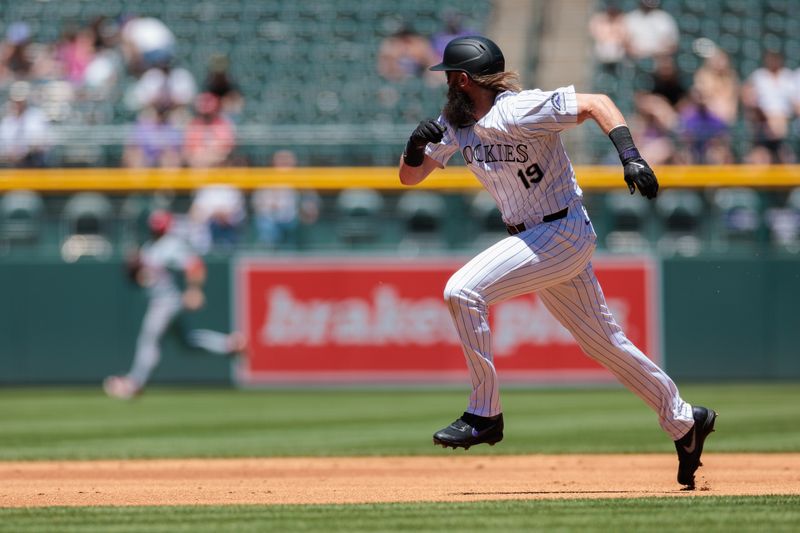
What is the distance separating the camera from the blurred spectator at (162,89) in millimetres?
14516

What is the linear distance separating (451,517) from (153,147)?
9.32m

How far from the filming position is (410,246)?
530 inches

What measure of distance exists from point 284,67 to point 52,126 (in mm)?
2845

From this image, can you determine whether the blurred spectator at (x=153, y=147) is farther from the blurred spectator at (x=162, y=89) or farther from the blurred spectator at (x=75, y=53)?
the blurred spectator at (x=75, y=53)

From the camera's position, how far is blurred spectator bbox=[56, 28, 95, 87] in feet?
49.4

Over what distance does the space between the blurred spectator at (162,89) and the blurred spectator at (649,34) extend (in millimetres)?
4852

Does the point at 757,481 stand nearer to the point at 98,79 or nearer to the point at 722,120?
the point at 722,120

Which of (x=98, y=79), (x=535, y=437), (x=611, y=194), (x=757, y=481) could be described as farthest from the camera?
(x=98, y=79)

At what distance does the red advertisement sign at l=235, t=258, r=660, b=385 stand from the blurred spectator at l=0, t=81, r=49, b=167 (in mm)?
2489

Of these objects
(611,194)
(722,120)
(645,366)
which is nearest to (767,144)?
(722,120)

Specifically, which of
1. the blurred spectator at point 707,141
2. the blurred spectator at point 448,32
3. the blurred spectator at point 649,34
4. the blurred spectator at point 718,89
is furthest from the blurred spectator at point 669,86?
the blurred spectator at point 448,32

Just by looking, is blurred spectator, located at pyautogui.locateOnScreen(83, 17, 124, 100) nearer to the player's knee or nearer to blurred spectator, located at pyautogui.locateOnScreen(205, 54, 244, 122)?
blurred spectator, located at pyautogui.locateOnScreen(205, 54, 244, 122)

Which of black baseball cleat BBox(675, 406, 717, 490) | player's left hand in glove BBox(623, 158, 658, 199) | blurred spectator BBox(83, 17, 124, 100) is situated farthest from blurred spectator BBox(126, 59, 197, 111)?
player's left hand in glove BBox(623, 158, 658, 199)

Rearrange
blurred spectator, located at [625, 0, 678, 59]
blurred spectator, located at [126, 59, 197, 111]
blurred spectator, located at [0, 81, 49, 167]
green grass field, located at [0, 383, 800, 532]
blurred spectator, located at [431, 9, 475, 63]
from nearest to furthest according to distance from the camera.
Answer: green grass field, located at [0, 383, 800, 532] → blurred spectator, located at [0, 81, 49, 167] → blurred spectator, located at [126, 59, 197, 111] → blurred spectator, located at [625, 0, 678, 59] → blurred spectator, located at [431, 9, 475, 63]
